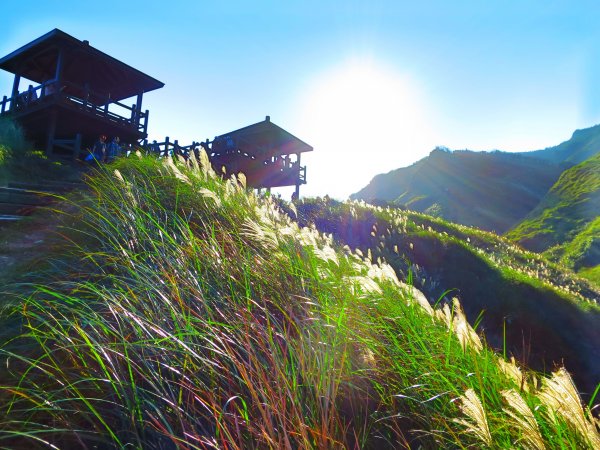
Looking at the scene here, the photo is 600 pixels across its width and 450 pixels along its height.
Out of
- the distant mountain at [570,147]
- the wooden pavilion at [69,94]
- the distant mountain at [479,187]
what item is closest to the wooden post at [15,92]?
the wooden pavilion at [69,94]

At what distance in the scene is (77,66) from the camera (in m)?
19.8

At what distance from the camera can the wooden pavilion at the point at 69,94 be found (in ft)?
50.9

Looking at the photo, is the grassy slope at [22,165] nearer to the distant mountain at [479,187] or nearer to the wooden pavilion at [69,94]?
the wooden pavilion at [69,94]

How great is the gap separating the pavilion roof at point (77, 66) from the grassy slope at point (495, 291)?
14.9 meters

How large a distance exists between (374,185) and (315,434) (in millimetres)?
108361

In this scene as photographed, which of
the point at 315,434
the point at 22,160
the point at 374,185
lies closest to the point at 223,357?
the point at 315,434

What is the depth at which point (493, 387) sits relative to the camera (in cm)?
165

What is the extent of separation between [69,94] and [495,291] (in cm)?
2000

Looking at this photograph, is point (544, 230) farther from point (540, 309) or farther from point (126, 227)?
point (126, 227)

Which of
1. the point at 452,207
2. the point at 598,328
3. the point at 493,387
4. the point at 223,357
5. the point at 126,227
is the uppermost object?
the point at 452,207

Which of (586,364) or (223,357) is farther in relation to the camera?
(586,364)

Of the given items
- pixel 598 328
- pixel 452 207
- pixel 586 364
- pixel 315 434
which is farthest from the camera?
pixel 452 207

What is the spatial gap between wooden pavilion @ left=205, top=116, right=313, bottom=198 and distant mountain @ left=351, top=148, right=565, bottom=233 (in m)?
21.3

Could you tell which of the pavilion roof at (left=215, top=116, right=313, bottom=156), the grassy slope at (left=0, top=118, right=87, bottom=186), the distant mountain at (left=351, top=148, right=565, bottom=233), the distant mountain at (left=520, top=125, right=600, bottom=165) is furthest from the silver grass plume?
the distant mountain at (left=520, top=125, right=600, bottom=165)
